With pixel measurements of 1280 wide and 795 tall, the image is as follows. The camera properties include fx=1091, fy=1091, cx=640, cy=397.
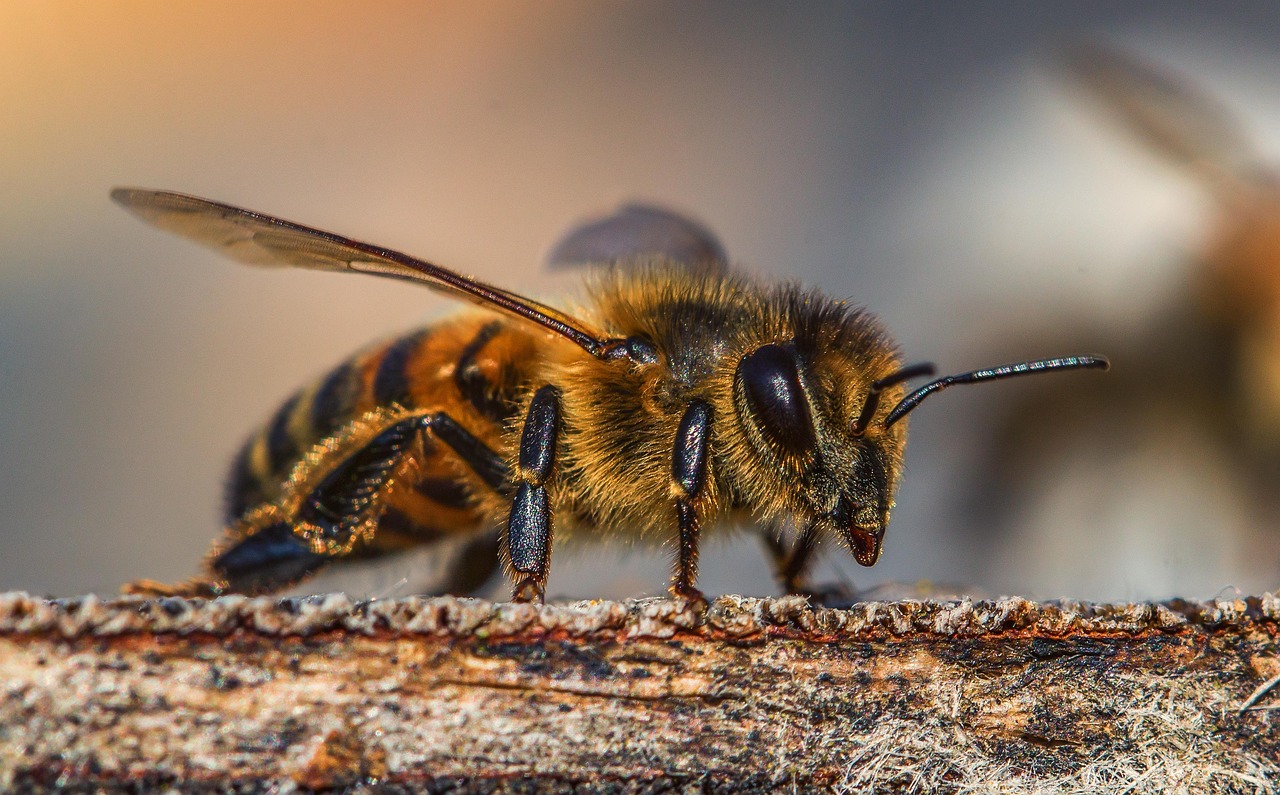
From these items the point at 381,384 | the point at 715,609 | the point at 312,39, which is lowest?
the point at 715,609

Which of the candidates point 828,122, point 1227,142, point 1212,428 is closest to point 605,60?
point 828,122

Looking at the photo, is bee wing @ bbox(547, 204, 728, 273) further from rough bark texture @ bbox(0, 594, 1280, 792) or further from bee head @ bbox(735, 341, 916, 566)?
rough bark texture @ bbox(0, 594, 1280, 792)

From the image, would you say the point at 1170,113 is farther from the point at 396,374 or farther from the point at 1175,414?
the point at 396,374

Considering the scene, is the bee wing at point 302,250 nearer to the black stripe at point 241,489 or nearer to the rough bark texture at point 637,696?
the black stripe at point 241,489

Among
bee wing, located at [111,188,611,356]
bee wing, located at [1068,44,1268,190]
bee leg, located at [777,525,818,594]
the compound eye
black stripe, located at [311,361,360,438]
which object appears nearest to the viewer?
the compound eye

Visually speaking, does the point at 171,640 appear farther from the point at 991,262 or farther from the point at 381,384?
the point at 991,262

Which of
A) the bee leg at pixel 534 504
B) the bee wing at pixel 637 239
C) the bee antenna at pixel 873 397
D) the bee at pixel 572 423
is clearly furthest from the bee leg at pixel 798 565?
the bee wing at pixel 637 239

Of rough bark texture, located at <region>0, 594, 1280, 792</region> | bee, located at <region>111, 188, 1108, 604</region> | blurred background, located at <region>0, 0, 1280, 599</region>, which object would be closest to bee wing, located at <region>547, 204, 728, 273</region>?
blurred background, located at <region>0, 0, 1280, 599</region>
